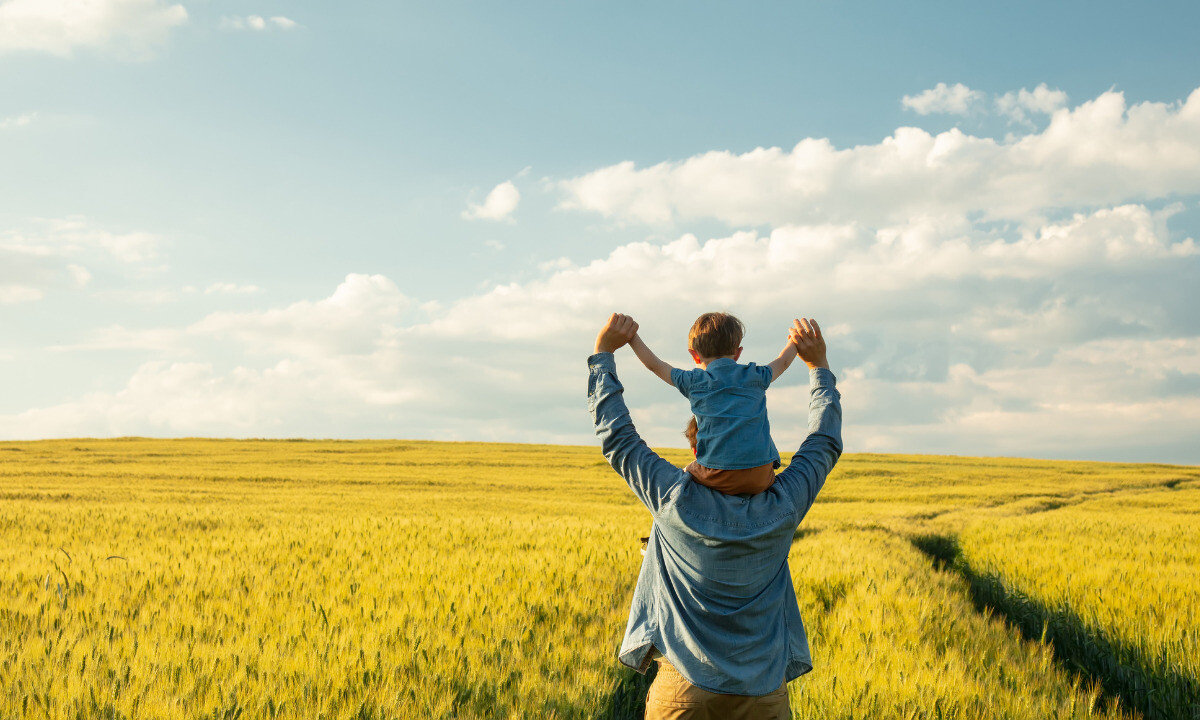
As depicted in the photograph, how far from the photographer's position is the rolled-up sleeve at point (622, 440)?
2666 mm

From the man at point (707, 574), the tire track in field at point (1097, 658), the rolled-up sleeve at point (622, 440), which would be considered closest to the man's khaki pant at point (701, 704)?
the man at point (707, 574)

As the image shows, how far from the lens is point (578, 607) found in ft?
20.9

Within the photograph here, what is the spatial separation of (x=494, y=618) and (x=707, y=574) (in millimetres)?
3651

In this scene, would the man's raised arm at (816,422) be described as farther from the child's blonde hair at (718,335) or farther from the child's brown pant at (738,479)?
the child's blonde hair at (718,335)

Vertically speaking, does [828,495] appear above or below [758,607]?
below

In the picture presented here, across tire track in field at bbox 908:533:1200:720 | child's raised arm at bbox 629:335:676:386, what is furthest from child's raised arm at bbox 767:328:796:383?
tire track in field at bbox 908:533:1200:720

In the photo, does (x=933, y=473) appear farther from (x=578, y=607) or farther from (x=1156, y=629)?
(x=578, y=607)

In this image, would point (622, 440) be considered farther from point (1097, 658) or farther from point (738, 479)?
point (1097, 658)

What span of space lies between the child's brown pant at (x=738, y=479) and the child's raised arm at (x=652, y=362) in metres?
0.37

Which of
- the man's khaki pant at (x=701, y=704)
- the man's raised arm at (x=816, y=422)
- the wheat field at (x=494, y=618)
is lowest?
the wheat field at (x=494, y=618)

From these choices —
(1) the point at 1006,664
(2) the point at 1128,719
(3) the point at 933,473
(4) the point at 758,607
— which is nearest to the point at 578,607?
(1) the point at 1006,664

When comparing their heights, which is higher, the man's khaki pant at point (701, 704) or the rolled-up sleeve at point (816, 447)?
the rolled-up sleeve at point (816, 447)

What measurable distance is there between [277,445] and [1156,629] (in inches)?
2364

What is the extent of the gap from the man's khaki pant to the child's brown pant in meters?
0.77
